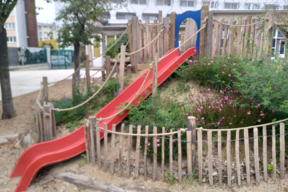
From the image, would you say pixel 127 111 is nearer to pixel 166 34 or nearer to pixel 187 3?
pixel 166 34

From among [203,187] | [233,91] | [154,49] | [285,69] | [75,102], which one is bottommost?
[203,187]

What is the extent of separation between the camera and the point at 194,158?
127 inches

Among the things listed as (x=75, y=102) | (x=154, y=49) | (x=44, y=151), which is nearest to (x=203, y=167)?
(x=44, y=151)

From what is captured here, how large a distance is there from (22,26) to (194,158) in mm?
35025

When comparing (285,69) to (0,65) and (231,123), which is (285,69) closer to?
(231,123)

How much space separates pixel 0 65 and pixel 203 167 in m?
5.87

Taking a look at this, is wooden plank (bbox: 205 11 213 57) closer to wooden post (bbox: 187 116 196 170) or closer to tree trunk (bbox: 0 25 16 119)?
wooden post (bbox: 187 116 196 170)

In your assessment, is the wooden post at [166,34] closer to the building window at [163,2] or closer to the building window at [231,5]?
the building window at [163,2]

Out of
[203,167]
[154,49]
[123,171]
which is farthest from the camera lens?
[154,49]

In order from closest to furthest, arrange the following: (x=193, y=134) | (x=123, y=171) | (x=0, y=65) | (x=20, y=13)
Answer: (x=193, y=134), (x=123, y=171), (x=0, y=65), (x=20, y=13)

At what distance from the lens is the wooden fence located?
311 centimetres

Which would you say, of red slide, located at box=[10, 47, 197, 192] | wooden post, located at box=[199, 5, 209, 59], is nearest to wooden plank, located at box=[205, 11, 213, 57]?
wooden post, located at box=[199, 5, 209, 59]

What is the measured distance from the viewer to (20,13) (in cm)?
3102

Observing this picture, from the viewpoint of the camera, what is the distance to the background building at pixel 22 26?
30.7 metres
